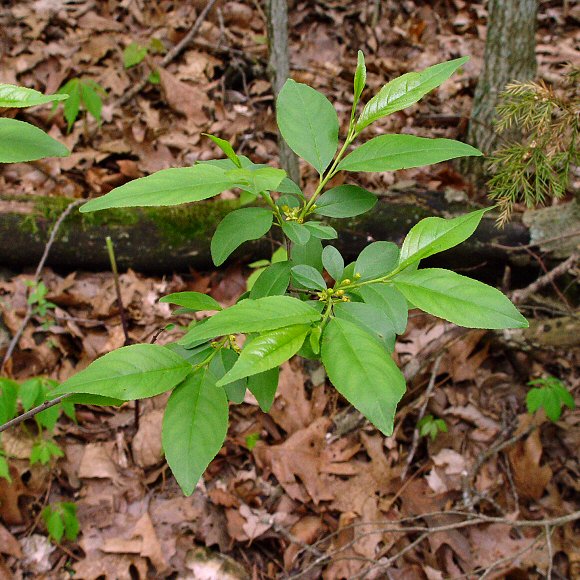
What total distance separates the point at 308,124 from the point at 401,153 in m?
0.20

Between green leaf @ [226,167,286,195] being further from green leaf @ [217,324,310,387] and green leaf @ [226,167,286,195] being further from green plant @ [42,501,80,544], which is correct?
green plant @ [42,501,80,544]

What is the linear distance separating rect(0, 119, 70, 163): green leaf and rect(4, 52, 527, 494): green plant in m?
0.22

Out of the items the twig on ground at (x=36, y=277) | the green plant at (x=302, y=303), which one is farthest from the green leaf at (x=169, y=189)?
the twig on ground at (x=36, y=277)

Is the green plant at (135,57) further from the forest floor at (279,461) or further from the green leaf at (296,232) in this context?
the green leaf at (296,232)

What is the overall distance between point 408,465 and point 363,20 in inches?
154

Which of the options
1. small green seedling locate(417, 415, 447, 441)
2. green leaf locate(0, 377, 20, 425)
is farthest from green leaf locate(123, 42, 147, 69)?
small green seedling locate(417, 415, 447, 441)

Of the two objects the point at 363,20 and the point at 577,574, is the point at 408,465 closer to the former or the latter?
the point at 577,574

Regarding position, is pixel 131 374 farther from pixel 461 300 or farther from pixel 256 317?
pixel 461 300

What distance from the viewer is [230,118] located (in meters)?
3.96

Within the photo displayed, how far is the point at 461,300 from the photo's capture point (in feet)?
2.41

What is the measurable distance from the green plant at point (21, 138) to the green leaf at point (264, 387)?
0.50 m

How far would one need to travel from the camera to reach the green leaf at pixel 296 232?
863mm

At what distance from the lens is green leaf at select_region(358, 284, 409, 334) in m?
0.85

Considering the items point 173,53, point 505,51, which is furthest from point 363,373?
point 173,53
